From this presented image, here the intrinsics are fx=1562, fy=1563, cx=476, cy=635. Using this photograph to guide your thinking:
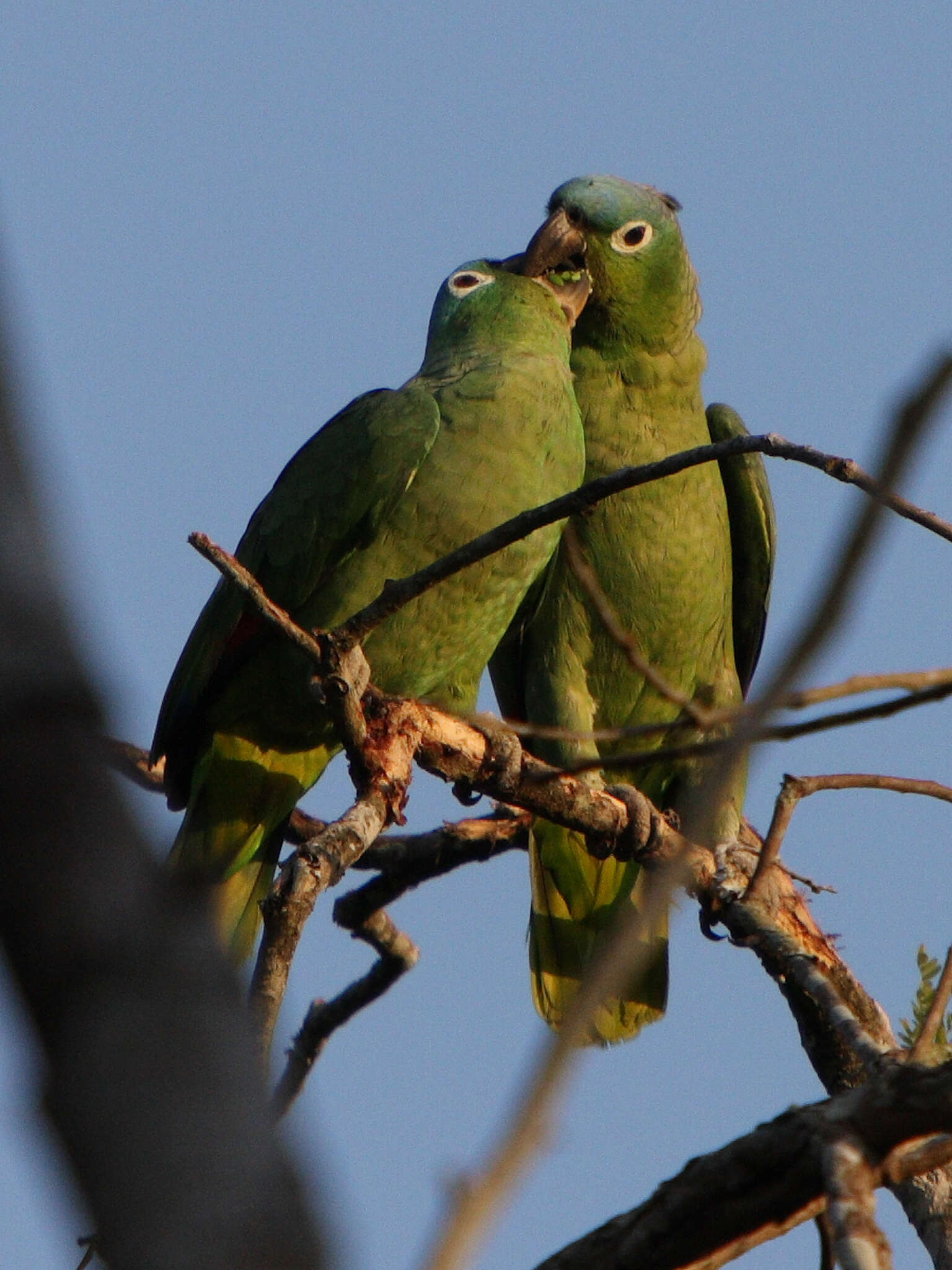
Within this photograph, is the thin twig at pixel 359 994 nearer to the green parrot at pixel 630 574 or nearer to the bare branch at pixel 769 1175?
the green parrot at pixel 630 574

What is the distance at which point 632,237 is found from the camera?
220 inches

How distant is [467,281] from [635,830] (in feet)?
6.53

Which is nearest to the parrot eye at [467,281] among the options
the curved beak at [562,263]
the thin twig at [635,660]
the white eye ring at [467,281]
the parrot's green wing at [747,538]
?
the white eye ring at [467,281]

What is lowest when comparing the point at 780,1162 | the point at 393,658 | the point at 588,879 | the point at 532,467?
the point at 780,1162

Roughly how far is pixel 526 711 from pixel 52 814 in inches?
179

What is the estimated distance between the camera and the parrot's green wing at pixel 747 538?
555 cm

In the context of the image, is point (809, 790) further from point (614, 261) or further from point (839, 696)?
point (614, 261)

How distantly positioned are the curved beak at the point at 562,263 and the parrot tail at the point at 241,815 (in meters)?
1.86

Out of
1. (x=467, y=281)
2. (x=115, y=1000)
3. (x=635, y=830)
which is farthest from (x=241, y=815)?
(x=115, y=1000)

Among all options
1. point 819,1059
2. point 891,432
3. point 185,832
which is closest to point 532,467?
point 185,832

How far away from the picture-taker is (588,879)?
5398mm

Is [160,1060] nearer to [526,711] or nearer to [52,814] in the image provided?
[52,814]

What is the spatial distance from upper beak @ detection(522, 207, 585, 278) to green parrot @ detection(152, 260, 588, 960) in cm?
78

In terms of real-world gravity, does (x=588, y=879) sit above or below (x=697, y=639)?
below
